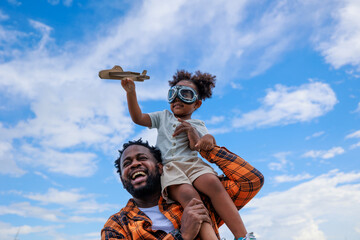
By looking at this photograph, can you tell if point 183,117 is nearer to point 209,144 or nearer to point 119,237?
point 209,144

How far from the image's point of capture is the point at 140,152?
4.44m

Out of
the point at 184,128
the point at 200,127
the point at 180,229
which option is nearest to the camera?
the point at 180,229

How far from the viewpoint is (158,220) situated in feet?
13.1

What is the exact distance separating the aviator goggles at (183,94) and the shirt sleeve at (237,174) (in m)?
0.75

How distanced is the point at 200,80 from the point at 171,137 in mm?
1126

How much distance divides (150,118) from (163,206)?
3.72ft

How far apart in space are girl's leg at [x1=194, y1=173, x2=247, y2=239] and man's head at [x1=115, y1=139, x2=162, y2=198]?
1.98 ft

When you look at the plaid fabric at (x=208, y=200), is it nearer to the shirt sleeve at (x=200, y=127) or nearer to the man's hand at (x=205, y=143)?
the man's hand at (x=205, y=143)

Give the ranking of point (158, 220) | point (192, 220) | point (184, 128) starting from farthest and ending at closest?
point (184, 128), point (158, 220), point (192, 220)

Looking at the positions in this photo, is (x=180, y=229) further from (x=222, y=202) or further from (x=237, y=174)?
(x=237, y=174)

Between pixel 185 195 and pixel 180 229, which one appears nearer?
pixel 180 229

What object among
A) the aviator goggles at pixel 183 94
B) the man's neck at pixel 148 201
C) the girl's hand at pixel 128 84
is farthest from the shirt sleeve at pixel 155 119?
the man's neck at pixel 148 201

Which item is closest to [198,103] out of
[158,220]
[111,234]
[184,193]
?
[184,193]

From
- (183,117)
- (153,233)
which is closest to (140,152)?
(183,117)
